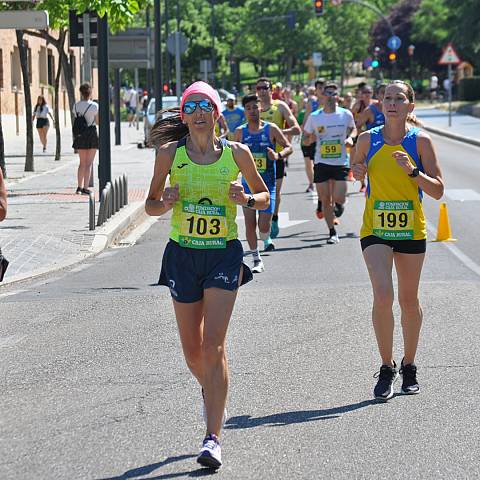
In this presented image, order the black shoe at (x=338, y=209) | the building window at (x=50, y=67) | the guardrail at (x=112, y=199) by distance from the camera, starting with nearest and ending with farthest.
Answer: the black shoe at (x=338, y=209), the guardrail at (x=112, y=199), the building window at (x=50, y=67)

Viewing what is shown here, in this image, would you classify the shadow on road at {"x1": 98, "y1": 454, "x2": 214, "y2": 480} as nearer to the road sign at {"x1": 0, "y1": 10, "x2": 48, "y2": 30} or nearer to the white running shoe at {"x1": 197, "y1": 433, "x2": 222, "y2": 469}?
the white running shoe at {"x1": 197, "y1": 433, "x2": 222, "y2": 469}

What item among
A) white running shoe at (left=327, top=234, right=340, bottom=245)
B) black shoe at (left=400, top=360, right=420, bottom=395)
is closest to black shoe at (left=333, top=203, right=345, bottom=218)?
white running shoe at (left=327, top=234, right=340, bottom=245)

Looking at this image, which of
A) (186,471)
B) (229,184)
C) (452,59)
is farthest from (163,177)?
(452,59)

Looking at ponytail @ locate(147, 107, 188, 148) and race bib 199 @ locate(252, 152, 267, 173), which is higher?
ponytail @ locate(147, 107, 188, 148)

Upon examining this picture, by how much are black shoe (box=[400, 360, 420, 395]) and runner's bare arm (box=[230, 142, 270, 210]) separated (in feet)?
5.39

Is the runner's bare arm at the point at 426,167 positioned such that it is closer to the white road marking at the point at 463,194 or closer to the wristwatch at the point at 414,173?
the wristwatch at the point at 414,173

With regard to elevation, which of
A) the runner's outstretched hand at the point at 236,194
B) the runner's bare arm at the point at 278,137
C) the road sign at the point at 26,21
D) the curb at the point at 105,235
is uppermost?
the road sign at the point at 26,21

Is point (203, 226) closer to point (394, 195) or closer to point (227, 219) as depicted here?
point (227, 219)

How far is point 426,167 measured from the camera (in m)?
7.46

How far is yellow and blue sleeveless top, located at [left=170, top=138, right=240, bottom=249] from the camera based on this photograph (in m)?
6.20

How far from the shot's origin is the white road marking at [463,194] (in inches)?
862

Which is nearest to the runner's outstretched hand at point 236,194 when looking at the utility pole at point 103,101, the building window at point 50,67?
the utility pole at point 103,101

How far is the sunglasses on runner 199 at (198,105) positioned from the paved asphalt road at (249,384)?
1.62 m

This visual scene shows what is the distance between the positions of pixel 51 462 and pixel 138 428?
0.74 meters
